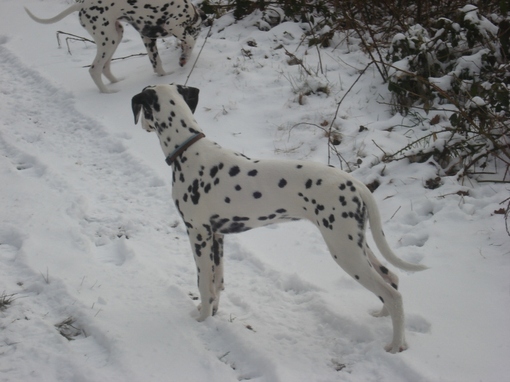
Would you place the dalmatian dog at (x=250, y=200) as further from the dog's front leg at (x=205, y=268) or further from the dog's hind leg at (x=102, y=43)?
the dog's hind leg at (x=102, y=43)

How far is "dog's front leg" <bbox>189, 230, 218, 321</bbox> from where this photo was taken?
12.8ft

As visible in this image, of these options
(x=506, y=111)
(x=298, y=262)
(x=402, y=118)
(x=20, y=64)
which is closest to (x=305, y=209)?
(x=298, y=262)

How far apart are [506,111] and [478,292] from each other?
2301 millimetres

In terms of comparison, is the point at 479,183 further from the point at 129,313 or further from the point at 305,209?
the point at 129,313

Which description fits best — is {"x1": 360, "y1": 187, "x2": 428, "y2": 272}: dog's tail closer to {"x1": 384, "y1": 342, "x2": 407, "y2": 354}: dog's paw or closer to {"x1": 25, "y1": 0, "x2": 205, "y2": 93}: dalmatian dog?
{"x1": 384, "y1": 342, "x2": 407, "y2": 354}: dog's paw

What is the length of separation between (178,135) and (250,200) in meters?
0.76

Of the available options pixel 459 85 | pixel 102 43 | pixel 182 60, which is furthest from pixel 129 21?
pixel 459 85

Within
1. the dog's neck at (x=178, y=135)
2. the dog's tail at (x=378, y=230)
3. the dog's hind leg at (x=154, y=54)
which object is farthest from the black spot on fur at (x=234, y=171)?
the dog's hind leg at (x=154, y=54)

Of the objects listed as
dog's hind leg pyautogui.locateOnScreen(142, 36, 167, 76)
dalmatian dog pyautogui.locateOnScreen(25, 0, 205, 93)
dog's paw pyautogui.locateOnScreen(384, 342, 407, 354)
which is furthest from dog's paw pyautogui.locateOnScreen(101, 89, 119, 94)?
dog's paw pyautogui.locateOnScreen(384, 342, 407, 354)

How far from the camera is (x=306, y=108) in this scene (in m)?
7.22

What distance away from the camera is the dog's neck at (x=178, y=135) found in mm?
3885

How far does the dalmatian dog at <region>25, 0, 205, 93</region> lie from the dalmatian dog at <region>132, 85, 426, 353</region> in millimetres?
4356

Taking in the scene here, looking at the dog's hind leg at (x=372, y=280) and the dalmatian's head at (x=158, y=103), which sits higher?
the dalmatian's head at (x=158, y=103)

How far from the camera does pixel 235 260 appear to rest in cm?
480
